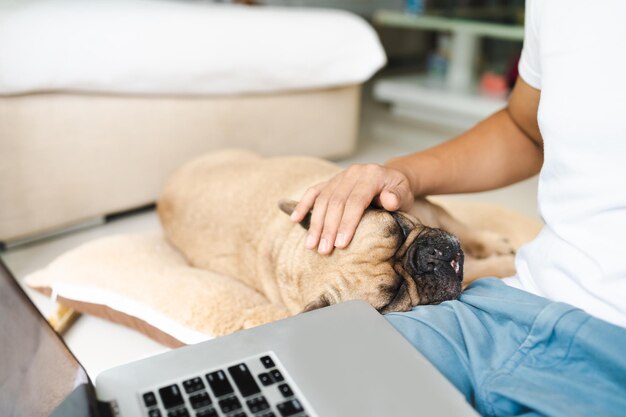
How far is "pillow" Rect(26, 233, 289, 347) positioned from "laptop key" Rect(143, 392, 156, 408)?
0.62 m

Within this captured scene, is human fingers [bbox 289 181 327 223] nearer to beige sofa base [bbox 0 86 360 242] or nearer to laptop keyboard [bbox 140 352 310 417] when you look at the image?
laptop keyboard [bbox 140 352 310 417]

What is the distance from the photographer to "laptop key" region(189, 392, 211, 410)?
2.24 feet

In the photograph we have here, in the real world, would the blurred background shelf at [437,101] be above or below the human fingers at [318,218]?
below

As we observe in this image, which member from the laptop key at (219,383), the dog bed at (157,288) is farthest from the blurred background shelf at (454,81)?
the laptop key at (219,383)

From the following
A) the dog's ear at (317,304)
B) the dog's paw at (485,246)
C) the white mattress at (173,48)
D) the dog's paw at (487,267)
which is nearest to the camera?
the dog's ear at (317,304)

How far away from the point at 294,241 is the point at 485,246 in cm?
60

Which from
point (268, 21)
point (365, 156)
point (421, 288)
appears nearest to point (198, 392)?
point (421, 288)

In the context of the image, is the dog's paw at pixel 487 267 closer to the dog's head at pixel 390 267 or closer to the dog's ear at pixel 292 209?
the dog's head at pixel 390 267

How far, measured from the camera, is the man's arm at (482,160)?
48.8 inches

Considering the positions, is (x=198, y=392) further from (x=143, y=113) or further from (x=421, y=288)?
(x=143, y=113)

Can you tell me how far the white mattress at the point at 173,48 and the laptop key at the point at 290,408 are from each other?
1.64 m

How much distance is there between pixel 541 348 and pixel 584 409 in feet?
0.33

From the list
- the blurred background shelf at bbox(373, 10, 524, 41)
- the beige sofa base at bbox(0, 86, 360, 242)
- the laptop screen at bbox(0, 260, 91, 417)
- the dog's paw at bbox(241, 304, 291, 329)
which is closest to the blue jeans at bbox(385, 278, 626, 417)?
the laptop screen at bbox(0, 260, 91, 417)

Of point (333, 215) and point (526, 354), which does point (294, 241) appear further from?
point (526, 354)
